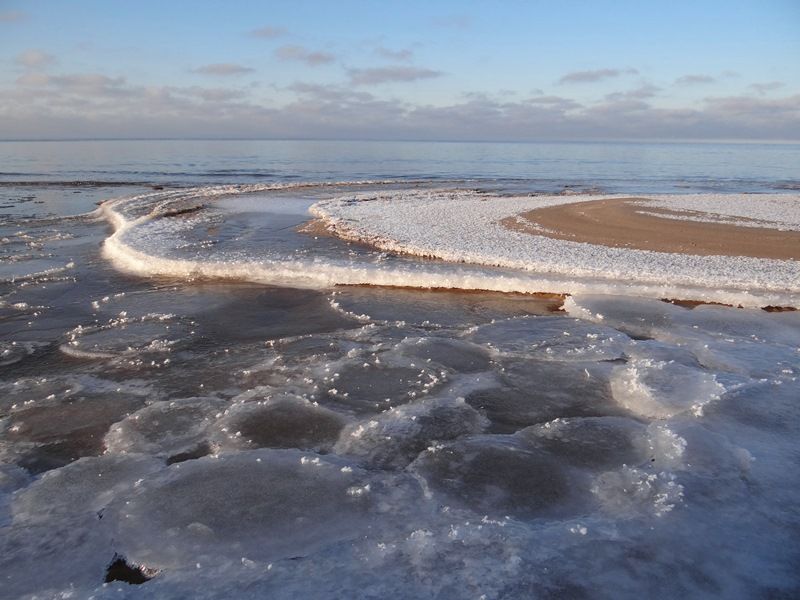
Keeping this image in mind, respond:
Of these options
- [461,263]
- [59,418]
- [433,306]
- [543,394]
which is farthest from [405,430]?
[461,263]

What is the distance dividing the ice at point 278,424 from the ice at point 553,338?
7.26ft

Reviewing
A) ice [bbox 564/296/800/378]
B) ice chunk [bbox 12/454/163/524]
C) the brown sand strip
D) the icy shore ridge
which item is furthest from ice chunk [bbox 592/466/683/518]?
the brown sand strip

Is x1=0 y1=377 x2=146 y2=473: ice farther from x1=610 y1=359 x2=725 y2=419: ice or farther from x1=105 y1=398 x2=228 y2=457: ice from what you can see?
x1=610 y1=359 x2=725 y2=419: ice

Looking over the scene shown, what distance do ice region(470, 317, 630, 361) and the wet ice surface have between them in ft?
0.13

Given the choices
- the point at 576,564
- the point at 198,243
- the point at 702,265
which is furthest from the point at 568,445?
the point at 198,243

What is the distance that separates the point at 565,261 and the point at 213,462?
6707mm

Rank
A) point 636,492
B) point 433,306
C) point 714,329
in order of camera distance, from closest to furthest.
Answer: point 636,492 < point 714,329 < point 433,306

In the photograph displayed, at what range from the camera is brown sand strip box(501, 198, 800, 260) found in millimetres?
10227

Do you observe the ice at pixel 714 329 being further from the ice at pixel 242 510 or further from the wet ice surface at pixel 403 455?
the ice at pixel 242 510

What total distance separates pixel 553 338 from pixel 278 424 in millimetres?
3173

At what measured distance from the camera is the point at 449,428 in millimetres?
4188

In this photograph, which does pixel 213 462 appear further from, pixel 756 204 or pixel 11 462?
pixel 756 204

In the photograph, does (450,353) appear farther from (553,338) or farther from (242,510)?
(242,510)

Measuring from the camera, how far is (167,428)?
4180mm
